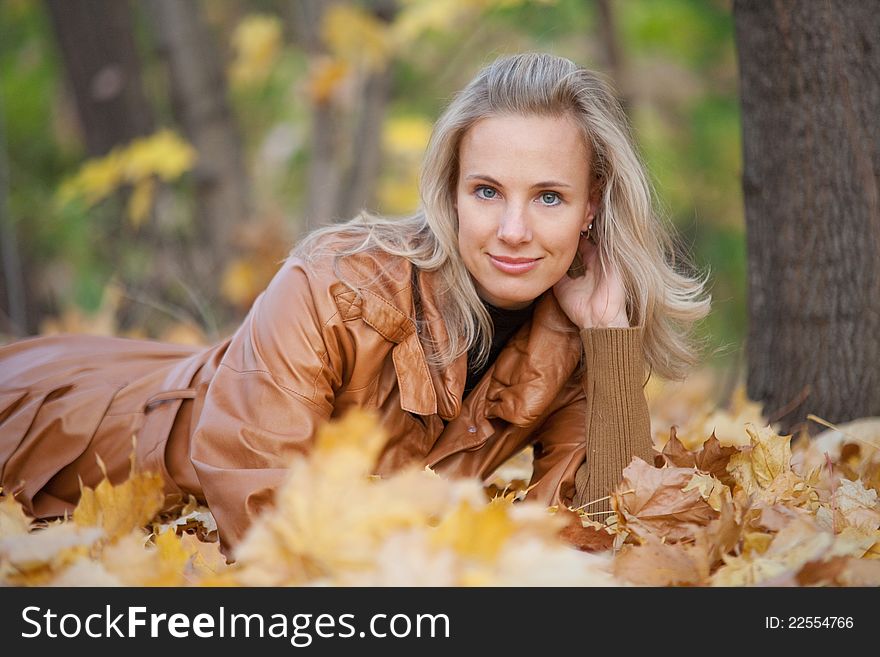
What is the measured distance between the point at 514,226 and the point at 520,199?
0.07 metres

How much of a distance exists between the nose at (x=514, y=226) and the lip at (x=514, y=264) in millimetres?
69

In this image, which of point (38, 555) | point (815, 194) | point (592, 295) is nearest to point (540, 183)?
point (592, 295)

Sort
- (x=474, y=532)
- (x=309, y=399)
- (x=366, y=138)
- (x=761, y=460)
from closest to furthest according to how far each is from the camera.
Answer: (x=474, y=532)
(x=309, y=399)
(x=761, y=460)
(x=366, y=138)

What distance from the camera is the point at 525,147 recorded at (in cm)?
232

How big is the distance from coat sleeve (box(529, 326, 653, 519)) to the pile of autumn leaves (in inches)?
3.5

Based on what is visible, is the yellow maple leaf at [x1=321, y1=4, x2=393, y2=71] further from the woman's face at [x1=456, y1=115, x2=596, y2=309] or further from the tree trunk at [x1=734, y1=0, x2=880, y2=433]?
the woman's face at [x1=456, y1=115, x2=596, y2=309]

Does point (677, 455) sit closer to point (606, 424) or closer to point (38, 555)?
point (606, 424)

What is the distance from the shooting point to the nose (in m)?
2.29

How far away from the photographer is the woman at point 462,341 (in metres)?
2.28

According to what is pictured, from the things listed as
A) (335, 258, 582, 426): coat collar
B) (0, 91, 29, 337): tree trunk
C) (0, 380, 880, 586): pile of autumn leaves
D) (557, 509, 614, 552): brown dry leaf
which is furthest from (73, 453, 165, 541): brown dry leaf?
(0, 91, 29, 337): tree trunk

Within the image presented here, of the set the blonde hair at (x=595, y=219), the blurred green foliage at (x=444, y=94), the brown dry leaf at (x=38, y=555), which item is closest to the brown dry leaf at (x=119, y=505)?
the brown dry leaf at (x=38, y=555)

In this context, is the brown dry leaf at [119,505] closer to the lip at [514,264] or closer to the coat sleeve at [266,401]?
the coat sleeve at [266,401]

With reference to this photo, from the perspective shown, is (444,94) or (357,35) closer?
(357,35)

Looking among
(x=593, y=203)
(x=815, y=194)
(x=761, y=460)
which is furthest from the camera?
(x=815, y=194)
